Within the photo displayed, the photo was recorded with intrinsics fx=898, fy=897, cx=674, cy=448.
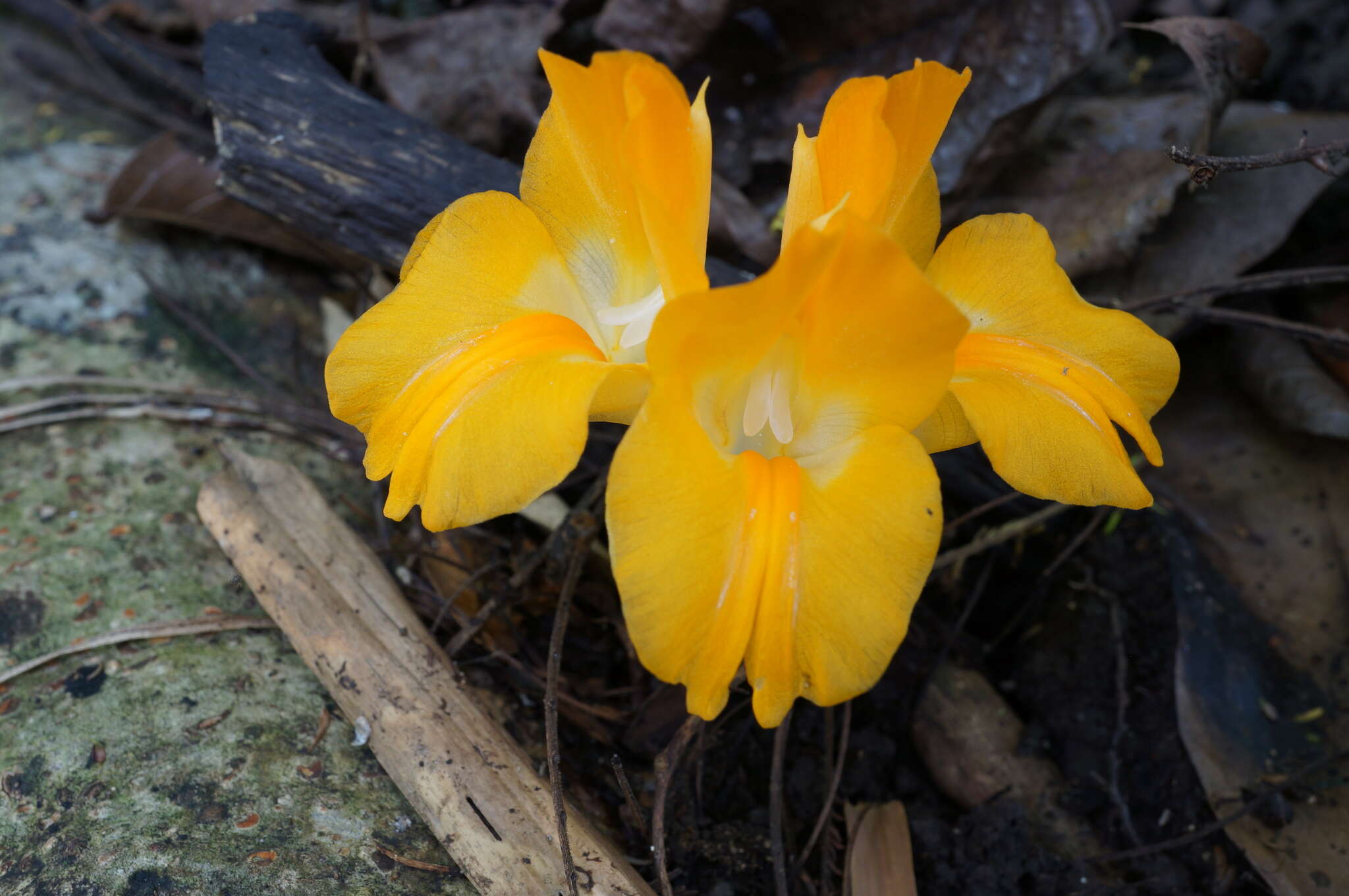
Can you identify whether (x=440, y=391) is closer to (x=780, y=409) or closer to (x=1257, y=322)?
(x=780, y=409)

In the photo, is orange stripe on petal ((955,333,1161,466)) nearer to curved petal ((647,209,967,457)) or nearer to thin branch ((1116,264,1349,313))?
curved petal ((647,209,967,457))

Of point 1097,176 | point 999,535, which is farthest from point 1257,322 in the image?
point 999,535

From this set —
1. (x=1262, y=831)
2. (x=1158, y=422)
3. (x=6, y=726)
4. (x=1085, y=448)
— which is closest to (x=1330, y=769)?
(x=1262, y=831)

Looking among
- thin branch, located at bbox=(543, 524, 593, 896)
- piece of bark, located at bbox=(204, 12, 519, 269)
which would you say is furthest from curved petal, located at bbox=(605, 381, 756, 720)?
piece of bark, located at bbox=(204, 12, 519, 269)

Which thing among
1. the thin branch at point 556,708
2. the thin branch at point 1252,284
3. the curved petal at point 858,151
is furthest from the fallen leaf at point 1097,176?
the thin branch at point 556,708

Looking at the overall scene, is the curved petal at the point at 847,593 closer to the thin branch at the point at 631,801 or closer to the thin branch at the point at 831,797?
the thin branch at the point at 631,801

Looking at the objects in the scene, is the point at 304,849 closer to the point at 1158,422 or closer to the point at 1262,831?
the point at 1262,831
